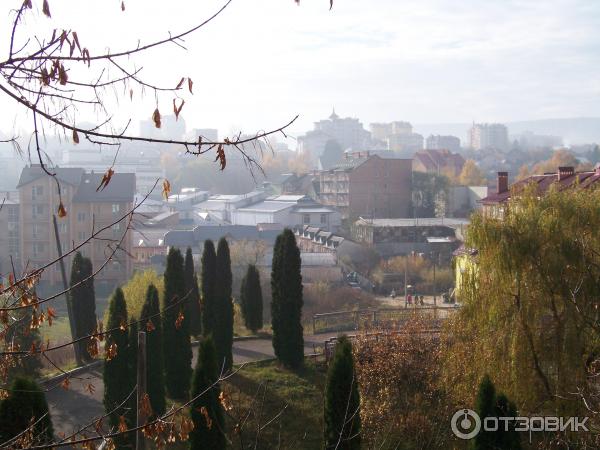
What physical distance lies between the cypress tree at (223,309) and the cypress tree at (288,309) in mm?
1043

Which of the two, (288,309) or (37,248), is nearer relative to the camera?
(288,309)

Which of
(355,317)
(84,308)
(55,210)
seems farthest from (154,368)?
(55,210)

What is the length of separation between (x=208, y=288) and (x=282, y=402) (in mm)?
4051

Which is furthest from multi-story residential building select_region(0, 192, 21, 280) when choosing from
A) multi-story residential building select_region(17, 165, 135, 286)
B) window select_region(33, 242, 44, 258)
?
window select_region(33, 242, 44, 258)

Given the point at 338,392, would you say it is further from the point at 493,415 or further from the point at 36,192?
the point at 36,192

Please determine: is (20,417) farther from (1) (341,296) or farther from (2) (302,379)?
(1) (341,296)

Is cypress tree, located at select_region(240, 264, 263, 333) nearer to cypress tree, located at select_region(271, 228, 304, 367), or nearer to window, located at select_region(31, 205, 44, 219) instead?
cypress tree, located at select_region(271, 228, 304, 367)

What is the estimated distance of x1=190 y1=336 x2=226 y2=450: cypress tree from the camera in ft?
30.4

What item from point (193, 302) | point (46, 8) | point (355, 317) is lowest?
Result: point (355, 317)

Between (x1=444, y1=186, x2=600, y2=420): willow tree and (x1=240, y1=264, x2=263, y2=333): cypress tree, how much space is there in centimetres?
892

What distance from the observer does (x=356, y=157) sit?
57188 mm

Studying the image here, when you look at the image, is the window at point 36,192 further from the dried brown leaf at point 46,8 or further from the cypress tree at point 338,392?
the dried brown leaf at point 46,8

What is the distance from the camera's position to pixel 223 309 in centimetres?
1669

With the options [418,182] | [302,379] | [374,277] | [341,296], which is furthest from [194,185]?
[302,379]
